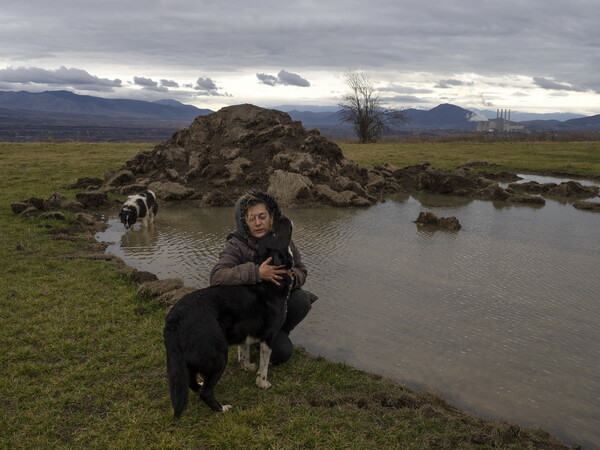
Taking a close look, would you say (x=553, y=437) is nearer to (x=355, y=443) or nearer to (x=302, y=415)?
(x=355, y=443)

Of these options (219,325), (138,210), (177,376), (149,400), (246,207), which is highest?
(246,207)

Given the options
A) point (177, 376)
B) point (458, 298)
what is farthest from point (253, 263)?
point (458, 298)

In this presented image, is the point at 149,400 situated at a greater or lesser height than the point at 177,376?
lesser

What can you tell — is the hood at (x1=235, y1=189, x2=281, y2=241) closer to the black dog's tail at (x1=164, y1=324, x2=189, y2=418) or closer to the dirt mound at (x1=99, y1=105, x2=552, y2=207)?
the black dog's tail at (x1=164, y1=324, x2=189, y2=418)

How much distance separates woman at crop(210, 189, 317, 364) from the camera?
5.22m

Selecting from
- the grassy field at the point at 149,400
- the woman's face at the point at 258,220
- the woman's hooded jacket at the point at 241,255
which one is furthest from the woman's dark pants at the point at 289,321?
the woman's face at the point at 258,220

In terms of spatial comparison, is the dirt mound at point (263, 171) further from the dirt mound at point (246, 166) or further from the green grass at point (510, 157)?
the green grass at point (510, 157)

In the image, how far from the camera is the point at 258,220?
5.47 m

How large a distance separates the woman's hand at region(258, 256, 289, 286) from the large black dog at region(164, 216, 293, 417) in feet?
0.26

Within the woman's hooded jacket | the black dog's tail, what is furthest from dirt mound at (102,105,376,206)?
the black dog's tail

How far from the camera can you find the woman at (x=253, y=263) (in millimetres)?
5219

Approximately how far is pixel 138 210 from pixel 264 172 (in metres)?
7.94

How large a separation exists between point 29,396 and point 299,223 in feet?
37.3

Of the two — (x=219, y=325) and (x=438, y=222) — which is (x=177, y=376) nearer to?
(x=219, y=325)
